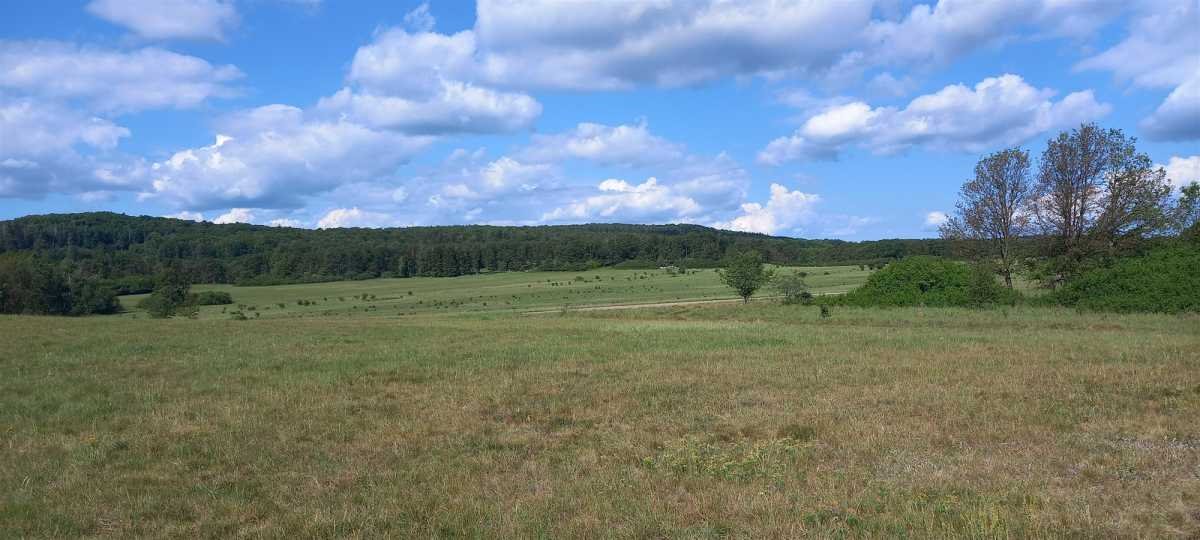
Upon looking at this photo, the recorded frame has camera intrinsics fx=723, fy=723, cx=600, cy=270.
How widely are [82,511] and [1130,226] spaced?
53711mm

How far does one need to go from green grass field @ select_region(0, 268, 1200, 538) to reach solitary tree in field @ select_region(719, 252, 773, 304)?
138 feet

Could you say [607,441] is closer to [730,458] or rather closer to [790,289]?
[730,458]

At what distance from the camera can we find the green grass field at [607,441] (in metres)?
7.02

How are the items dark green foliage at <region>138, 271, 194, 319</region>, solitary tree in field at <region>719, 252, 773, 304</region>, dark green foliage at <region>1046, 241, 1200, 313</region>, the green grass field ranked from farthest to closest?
dark green foliage at <region>138, 271, 194, 319</region>, solitary tree in field at <region>719, 252, 773, 304</region>, dark green foliage at <region>1046, 241, 1200, 313</region>, the green grass field

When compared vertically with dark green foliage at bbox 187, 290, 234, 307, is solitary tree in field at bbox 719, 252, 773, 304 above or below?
above

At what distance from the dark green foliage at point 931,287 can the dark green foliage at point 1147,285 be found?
3.96 m

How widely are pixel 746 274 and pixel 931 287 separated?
20776 millimetres

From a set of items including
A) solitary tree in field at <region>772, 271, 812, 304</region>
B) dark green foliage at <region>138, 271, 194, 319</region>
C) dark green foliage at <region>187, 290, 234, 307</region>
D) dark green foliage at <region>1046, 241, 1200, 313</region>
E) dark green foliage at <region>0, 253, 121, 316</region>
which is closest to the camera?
dark green foliage at <region>1046, 241, 1200, 313</region>

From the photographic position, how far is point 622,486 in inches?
321

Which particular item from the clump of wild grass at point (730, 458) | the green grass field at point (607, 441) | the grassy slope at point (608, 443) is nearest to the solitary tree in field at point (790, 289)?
the green grass field at point (607, 441)

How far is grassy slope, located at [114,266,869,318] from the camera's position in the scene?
3319 inches

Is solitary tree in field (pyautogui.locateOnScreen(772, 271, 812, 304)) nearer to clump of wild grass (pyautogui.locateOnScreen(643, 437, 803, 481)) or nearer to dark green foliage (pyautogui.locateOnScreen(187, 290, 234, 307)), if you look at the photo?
clump of wild grass (pyautogui.locateOnScreen(643, 437, 803, 481))

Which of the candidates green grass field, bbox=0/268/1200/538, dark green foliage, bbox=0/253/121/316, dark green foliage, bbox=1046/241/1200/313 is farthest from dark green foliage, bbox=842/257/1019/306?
dark green foliage, bbox=0/253/121/316

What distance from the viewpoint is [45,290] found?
8100 centimetres
